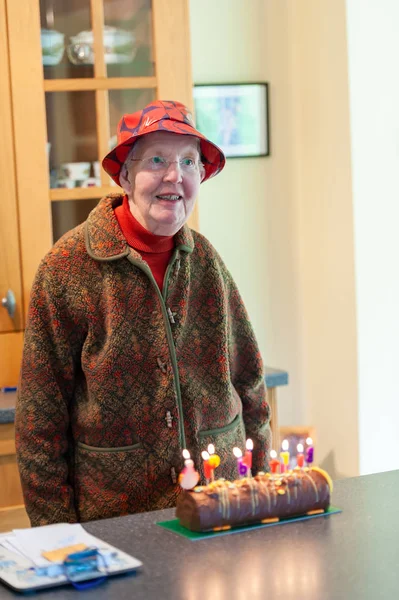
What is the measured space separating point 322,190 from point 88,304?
5.46ft

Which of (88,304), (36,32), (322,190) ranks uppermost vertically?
(36,32)

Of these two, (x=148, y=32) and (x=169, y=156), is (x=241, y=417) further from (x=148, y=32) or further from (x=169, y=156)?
(x=148, y=32)

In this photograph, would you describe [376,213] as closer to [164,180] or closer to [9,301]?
[9,301]

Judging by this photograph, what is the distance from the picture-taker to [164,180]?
175 cm

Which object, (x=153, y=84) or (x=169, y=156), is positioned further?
(x=153, y=84)

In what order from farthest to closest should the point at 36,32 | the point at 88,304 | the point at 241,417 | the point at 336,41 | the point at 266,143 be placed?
the point at 266,143 < the point at 336,41 < the point at 36,32 < the point at 241,417 < the point at 88,304

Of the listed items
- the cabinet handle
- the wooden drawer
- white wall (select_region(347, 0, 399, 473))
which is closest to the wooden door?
the cabinet handle

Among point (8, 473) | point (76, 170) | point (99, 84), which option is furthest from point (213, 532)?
point (99, 84)

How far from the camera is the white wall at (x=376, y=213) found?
3055 millimetres

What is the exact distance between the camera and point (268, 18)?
10.7 ft

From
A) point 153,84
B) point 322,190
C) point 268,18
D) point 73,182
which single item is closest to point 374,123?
point 322,190

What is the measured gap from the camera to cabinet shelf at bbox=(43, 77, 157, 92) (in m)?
2.61

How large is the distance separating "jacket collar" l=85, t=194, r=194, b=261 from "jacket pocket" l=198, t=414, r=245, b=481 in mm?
367

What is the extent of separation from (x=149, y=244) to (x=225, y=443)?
428 millimetres
